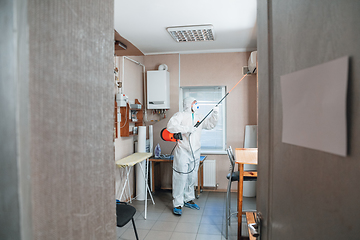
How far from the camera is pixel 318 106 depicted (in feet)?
1.54

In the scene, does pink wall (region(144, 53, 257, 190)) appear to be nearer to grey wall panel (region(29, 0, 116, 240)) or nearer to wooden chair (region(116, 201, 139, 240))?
wooden chair (region(116, 201, 139, 240))

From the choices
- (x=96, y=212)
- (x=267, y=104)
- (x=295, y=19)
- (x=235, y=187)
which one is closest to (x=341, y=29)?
(x=295, y=19)

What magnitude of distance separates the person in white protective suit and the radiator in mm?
625

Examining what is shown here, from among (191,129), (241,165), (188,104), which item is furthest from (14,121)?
(188,104)

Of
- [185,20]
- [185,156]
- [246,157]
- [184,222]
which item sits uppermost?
[185,20]

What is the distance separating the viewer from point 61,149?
56 centimetres

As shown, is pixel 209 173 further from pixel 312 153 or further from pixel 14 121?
pixel 14 121

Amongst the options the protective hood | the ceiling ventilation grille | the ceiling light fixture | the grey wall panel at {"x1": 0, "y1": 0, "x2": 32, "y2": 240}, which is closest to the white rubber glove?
the protective hood

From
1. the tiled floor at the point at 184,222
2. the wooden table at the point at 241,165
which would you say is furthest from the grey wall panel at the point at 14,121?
the tiled floor at the point at 184,222

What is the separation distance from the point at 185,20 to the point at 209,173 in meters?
2.75

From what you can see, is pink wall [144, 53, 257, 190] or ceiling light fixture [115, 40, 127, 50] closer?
ceiling light fixture [115, 40, 127, 50]

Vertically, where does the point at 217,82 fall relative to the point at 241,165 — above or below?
above

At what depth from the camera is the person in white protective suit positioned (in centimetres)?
373

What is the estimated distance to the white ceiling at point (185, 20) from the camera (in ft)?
8.70
